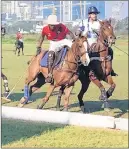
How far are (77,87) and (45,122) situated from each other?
329 inches

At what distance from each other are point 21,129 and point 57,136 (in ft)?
3.14

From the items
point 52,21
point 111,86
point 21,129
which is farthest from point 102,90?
point 21,129

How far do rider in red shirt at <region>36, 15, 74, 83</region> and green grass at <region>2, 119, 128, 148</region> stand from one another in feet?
7.27

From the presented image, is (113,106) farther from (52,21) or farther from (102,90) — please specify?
(52,21)

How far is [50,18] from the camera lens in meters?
11.9

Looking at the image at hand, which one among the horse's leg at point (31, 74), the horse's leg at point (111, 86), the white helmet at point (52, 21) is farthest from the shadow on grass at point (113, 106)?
the white helmet at point (52, 21)

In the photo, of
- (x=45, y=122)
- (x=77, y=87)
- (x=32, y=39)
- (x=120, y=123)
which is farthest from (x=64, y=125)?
(x=32, y=39)

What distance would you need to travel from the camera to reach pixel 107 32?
12.2 meters

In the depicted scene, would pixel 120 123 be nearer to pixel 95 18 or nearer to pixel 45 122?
pixel 45 122

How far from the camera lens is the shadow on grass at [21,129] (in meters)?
8.74

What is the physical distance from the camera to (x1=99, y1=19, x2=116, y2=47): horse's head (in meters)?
12.0

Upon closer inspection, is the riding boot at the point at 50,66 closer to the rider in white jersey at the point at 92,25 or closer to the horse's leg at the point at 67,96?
the horse's leg at the point at 67,96

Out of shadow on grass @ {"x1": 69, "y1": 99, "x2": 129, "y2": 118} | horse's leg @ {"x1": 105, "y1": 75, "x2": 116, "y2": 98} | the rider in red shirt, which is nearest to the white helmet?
the rider in red shirt

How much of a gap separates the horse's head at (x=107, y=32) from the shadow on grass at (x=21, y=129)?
9.75 feet
